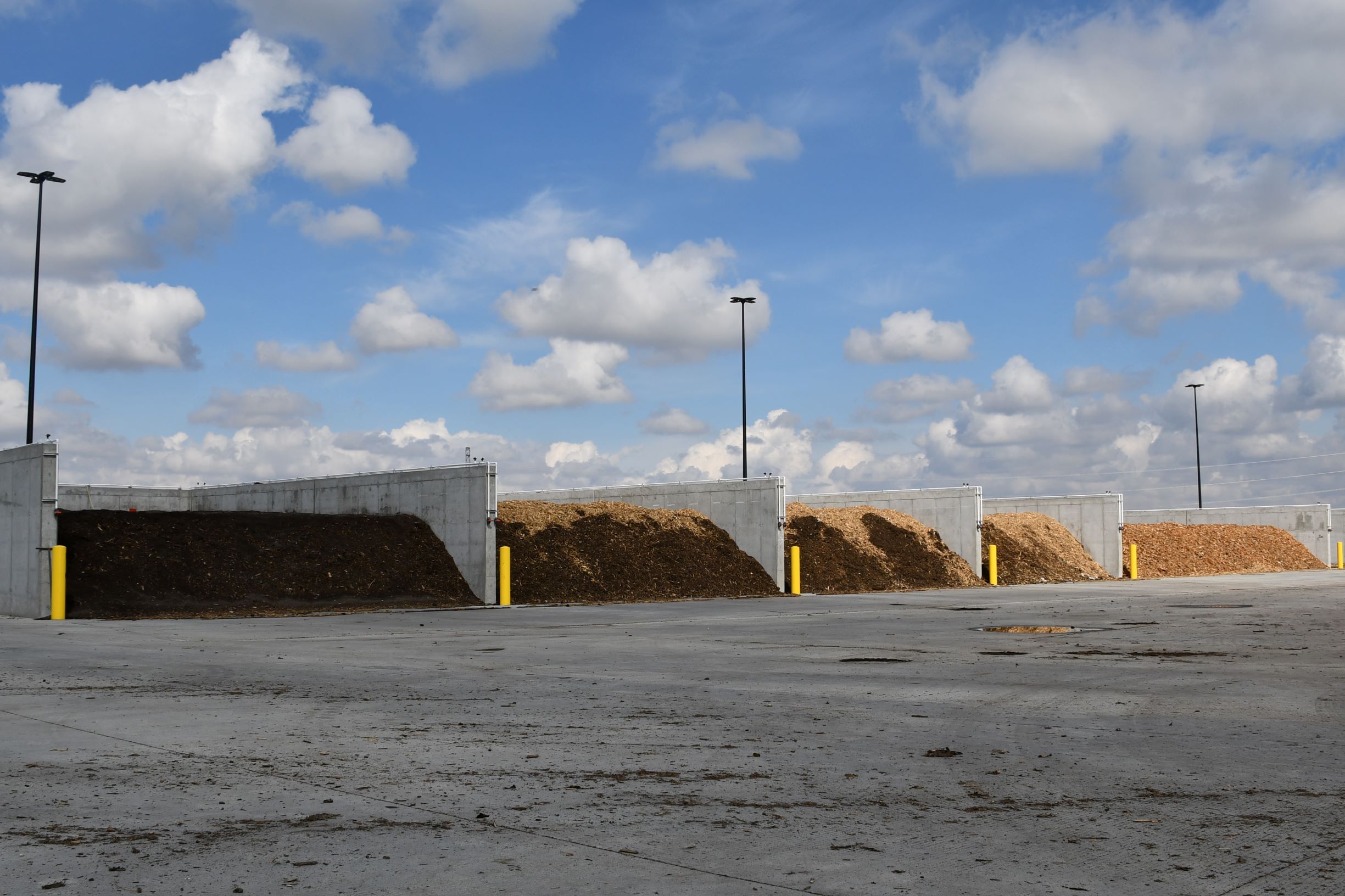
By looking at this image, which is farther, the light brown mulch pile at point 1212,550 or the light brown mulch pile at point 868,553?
the light brown mulch pile at point 1212,550

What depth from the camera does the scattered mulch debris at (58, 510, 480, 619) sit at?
25141mm

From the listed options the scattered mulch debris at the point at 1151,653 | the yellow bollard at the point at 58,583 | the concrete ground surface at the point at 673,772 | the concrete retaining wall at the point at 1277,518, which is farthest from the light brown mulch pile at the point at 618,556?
the concrete retaining wall at the point at 1277,518

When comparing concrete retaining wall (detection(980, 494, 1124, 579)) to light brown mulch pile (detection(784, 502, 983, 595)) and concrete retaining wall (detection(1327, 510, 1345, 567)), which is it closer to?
light brown mulch pile (detection(784, 502, 983, 595))

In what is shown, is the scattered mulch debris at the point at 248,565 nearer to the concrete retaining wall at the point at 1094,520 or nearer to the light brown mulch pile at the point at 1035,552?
the light brown mulch pile at the point at 1035,552

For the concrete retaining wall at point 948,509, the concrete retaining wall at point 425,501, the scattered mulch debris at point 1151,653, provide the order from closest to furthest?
the scattered mulch debris at point 1151,653 < the concrete retaining wall at point 425,501 < the concrete retaining wall at point 948,509

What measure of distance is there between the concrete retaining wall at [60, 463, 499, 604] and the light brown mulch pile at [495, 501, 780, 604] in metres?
1.00

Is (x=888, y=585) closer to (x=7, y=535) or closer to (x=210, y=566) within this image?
(x=210, y=566)

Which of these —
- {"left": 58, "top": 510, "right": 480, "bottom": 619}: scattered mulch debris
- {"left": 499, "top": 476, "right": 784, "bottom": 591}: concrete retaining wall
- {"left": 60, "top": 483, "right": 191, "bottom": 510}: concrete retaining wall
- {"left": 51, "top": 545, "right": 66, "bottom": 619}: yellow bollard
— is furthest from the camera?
{"left": 60, "top": 483, "right": 191, "bottom": 510}: concrete retaining wall

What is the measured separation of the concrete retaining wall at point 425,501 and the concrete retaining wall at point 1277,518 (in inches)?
2045

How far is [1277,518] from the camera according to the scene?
72875mm

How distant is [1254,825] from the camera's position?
586 cm

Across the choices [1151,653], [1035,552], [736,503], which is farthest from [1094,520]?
[1151,653]

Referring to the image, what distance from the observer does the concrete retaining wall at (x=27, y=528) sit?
23.9m

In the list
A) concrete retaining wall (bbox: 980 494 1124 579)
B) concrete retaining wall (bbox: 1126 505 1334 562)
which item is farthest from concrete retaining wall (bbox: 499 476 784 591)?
concrete retaining wall (bbox: 1126 505 1334 562)
